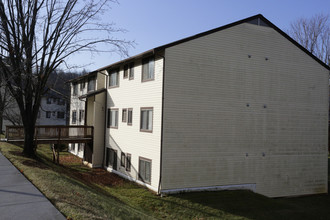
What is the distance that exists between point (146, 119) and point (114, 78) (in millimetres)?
5881

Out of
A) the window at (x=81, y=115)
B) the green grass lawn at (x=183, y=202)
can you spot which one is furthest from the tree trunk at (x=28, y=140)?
the window at (x=81, y=115)

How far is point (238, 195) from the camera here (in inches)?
585

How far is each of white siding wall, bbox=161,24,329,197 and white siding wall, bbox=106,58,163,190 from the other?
0.62 meters

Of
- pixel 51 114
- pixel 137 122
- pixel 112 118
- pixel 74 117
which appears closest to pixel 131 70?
pixel 137 122

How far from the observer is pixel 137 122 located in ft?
55.8

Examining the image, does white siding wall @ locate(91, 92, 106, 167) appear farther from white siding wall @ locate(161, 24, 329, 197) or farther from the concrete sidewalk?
the concrete sidewalk

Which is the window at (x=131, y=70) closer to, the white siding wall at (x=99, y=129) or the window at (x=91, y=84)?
the white siding wall at (x=99, y=129)

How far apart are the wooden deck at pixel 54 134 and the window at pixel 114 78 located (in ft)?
12.1

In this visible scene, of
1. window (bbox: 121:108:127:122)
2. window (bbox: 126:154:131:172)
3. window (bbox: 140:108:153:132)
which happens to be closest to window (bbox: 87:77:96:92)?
window (bbox: 121:108:127:122)

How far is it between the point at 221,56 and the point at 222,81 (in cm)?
133

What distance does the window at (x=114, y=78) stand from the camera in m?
20.2

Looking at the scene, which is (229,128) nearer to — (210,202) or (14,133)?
(210,202)

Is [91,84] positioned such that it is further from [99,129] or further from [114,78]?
[99,129]

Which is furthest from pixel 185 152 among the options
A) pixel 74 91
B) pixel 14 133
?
pixel 74 91
